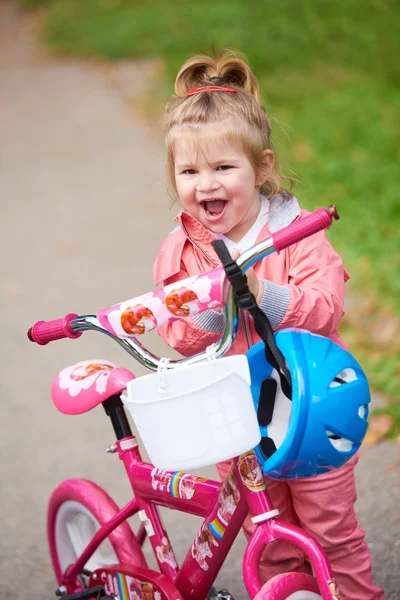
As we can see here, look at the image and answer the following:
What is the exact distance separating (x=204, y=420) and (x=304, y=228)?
453 millimetres

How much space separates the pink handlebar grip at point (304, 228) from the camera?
70.0 inches

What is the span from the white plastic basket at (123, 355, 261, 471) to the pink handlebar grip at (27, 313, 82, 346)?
316mm

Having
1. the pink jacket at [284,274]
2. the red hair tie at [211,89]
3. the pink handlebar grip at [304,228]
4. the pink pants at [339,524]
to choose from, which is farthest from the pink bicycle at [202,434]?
the red hair tie at [211,89]

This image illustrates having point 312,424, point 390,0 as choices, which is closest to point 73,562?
point 312,424

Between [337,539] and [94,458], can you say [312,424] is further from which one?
[94,458]

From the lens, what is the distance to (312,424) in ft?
5.95

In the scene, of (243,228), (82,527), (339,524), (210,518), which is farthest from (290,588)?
(82,527)

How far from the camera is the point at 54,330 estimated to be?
2.07m

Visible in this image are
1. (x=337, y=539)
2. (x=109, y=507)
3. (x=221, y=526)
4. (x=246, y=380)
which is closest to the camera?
(x=246, y=380)

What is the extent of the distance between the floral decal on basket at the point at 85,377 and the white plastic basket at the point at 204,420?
59 cm

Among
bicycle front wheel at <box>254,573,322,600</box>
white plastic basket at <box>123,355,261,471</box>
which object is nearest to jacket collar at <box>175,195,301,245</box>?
white plastic basket at <box>123,355,261,471</box>

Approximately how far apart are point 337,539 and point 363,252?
11.0 feet

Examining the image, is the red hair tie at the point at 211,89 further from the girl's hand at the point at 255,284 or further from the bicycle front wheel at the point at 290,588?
the bicycle front wheel at the point at 290,588

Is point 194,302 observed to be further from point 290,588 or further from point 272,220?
point 290,588
